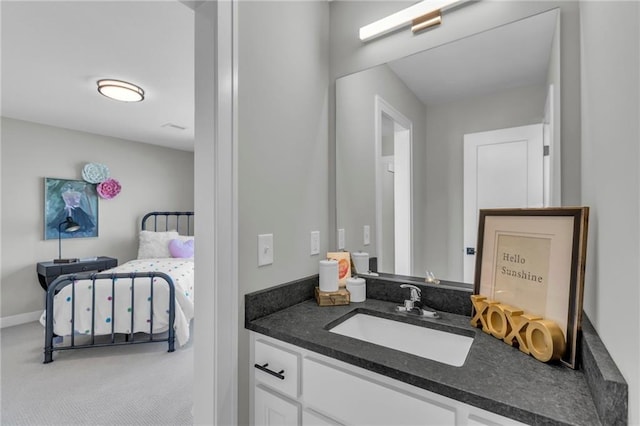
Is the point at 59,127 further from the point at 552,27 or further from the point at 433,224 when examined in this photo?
the point at 552,27

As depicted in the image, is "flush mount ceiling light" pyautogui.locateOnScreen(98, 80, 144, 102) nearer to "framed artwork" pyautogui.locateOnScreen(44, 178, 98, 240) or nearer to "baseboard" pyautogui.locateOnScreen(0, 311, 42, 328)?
"framed artwork" pyautogui.locateOnScreen(44, 178, 98, 240)

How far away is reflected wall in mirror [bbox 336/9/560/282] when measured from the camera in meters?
1.12

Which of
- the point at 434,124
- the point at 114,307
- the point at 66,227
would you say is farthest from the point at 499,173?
the point at 66,227

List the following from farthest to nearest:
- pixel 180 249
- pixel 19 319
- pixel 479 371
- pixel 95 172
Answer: pixel 180 249 < pixel 95 172 < pixel 19 319 < pixel 479 371

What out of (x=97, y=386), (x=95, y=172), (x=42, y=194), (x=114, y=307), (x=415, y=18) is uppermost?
(x=415, y=18)

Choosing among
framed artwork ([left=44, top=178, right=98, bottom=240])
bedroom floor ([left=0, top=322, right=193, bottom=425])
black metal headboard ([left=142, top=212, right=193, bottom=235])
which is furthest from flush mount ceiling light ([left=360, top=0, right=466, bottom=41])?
black metal headboard ([left=142, top=212, right=193, bottom=235])

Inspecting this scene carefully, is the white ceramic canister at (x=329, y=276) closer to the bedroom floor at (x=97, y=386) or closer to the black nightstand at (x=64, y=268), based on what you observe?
the bedroom floor at (x=97, y=386)

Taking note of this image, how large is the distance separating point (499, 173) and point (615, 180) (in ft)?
1.86

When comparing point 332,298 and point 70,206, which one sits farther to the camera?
point 70,206

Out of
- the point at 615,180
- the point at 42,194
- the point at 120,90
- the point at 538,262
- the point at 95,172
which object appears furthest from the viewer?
the point at 95,172

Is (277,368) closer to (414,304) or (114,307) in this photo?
(414,304)

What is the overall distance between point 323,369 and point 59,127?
15.7 feet

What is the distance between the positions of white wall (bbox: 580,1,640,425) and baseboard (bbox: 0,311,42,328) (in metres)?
5.27

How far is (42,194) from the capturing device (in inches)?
149
